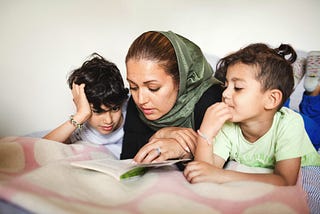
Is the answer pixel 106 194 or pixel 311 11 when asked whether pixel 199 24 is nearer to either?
pixel 311 11

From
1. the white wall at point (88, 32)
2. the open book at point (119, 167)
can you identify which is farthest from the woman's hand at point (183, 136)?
the white wall at point (88, 32)

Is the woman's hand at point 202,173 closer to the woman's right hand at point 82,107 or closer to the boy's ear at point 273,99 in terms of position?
the boy's ear at point 273,99

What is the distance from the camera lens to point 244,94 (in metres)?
0.88

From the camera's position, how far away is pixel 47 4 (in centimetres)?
133

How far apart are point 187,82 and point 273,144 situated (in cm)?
36

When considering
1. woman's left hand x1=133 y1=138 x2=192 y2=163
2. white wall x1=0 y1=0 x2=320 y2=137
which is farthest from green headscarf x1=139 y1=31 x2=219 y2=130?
white wall x1=0 y1=0 x2=320 y2=137

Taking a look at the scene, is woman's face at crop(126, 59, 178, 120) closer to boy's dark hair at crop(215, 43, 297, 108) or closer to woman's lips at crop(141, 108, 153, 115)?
woman's lips at crop(141, 108, 153, 115)

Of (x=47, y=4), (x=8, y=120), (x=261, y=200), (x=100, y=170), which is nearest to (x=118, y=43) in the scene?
(x=47, y=4)

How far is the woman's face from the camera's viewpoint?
99 cm

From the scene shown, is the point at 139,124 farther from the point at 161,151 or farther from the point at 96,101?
the point at 161,151

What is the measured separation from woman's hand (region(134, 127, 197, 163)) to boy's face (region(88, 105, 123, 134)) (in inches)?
9.3

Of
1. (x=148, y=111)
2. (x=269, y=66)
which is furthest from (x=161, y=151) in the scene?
(x=269, y=66)

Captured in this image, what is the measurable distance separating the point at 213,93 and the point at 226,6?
735 millimetres

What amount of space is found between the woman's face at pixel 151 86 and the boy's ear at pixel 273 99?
0.32 m
